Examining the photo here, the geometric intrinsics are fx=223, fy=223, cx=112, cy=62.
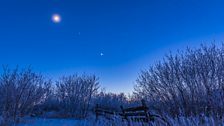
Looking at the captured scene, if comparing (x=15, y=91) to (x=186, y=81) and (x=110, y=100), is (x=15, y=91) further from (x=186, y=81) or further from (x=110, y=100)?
(x=110, y=100)

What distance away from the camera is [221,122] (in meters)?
3.39

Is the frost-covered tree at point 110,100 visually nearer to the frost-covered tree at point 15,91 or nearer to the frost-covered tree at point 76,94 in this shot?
the frost-covered tree at point 76,94

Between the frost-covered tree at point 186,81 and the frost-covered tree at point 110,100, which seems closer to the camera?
the frost-covered tree at point 186,81

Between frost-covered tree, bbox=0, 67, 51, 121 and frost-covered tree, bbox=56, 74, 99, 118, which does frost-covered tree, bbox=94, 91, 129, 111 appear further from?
frost-covered tree, bbox=0, 67, 51, 121

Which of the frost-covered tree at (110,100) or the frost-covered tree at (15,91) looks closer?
the frost-covered tree at (15,91)

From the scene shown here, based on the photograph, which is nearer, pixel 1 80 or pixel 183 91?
pixel 183 91

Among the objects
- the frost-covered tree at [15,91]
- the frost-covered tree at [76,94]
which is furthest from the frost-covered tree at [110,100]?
the frost-covered tree at [15,91]

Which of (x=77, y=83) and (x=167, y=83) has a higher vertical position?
(x=77, y=83)

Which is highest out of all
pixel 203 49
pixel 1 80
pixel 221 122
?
pixel 203 49

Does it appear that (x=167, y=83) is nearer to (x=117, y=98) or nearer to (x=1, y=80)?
(x=1, y=80)

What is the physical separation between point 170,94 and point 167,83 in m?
0.65

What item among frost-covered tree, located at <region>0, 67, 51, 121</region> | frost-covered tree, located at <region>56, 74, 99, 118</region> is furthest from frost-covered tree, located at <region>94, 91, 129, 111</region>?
frost-covered tree, located at <region>0, 67, 51, 121</region>

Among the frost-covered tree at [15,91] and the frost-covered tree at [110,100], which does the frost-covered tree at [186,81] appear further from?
the frost-covered tree at [110,100]

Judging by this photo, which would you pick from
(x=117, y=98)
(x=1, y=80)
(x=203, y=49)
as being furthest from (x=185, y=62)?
(x=117, y=98)
